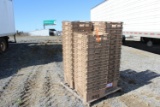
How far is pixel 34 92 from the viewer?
5.74 metres

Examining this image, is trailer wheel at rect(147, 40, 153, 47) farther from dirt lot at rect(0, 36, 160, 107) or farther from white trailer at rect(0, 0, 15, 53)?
white trailer at rect(0, 0, 15, 53)

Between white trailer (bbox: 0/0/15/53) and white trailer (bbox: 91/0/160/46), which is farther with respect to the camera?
white trailer (bbox: 0/0/15/53)

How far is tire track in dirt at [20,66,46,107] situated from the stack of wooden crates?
38.7 inches

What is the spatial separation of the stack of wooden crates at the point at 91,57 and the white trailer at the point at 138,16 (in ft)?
20.2

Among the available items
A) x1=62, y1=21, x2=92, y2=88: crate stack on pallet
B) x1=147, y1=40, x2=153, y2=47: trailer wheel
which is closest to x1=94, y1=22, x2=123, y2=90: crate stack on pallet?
x1=62, y1=21, x2=92, y2=88: crate stack on pallet

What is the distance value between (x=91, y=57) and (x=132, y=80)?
8.42 ft

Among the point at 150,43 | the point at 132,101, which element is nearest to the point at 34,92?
the point at 132,101

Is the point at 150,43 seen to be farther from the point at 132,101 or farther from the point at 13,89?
the point at 13,89

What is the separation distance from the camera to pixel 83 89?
507 cm

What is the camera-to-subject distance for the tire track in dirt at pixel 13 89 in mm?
5160

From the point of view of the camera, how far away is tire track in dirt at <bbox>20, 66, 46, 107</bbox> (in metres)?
5.09

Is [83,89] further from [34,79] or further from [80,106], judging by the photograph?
[34,79]

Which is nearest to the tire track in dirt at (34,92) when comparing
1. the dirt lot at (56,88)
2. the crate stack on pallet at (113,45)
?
the dirt lot at (56,88)

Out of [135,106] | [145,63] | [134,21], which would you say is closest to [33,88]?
[135,106]
